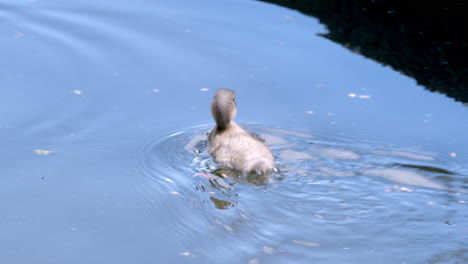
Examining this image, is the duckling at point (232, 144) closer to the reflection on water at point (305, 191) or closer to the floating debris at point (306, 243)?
the reflection on water at point (305, 191)

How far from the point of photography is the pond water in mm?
6270

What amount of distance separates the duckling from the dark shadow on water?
10.3 ft

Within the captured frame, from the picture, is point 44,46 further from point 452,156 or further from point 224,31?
point 452,156

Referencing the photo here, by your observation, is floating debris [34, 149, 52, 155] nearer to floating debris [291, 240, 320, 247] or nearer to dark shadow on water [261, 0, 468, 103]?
floating debris [291, 240, 320, 247]

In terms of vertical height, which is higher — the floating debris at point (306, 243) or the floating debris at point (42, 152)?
the floating debris at point (306, 243)

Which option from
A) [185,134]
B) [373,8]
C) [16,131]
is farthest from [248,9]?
[16,131]

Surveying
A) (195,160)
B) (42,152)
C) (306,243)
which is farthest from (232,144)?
(306,243)

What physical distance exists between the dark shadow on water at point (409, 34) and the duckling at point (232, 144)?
3127 millimetres

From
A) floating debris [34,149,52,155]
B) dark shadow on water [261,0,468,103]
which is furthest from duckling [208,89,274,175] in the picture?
dark shadow on water [261,0,468,103]

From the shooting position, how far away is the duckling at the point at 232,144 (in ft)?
25.3

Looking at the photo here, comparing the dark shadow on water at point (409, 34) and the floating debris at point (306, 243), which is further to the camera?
the dark shadow on water at point (409, 34)

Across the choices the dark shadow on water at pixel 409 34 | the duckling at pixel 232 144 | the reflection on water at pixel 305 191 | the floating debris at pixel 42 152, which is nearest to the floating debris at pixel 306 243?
the reflection on water at pixel 305 191

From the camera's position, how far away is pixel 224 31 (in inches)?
468

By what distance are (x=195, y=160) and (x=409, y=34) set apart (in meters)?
5.00
